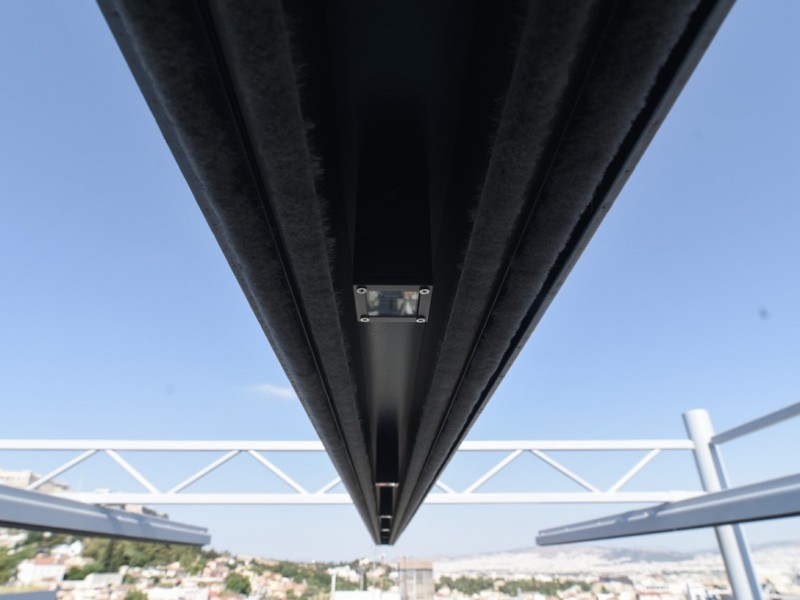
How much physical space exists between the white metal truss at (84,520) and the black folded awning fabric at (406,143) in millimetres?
4066

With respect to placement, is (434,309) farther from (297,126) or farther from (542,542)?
(542,542)

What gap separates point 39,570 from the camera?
66.6ft

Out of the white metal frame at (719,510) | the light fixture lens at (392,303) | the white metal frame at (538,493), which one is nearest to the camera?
the light fixture lens at (392,303)

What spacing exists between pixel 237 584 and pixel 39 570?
1326 cm

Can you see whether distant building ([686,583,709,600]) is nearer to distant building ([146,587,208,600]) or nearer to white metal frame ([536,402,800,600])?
white metal frame ([536,402,800,600])

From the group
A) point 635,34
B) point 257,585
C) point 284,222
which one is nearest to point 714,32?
point 635,34

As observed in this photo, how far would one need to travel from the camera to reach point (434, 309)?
4.42ft

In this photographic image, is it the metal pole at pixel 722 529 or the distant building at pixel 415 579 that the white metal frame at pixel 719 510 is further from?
the distant building at pixel 415 579

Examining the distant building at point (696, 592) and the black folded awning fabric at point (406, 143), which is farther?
the distant building at point (696, 592)

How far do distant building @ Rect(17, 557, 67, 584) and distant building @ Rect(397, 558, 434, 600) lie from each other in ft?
50.0

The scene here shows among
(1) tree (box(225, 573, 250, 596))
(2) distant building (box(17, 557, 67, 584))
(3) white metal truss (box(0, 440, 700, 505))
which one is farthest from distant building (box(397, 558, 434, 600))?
(3) white metal truss (box(0, 440, 700, 505))

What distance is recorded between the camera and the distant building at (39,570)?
18188mm

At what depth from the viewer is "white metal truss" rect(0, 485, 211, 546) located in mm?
3875

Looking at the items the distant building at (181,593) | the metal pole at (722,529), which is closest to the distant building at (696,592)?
the metal pole at (722,529)
